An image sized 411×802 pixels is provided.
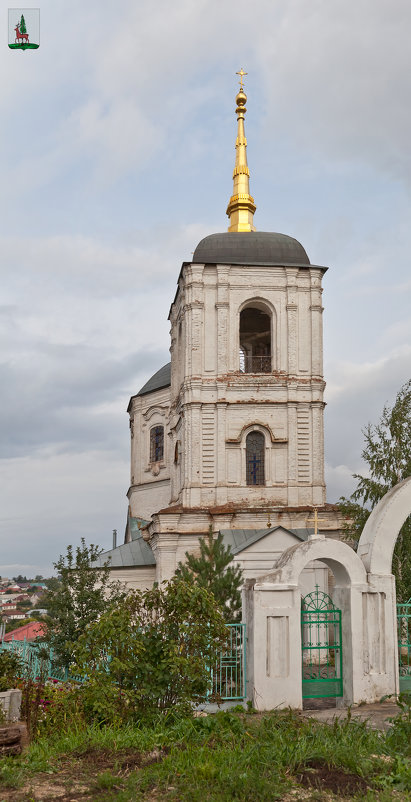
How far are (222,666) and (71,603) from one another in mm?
5887

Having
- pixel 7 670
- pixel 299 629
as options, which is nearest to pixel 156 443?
pixel 299 629

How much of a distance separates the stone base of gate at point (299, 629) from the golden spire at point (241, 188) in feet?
82.5

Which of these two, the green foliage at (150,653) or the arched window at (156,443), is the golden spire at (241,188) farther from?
the green foliage at (150,653)

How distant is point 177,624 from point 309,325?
20.7 metres

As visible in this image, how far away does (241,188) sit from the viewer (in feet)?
119

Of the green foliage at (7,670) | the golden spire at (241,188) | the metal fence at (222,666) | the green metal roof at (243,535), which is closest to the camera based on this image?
the green foliage at (7,670)

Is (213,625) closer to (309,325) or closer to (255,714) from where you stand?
(255,714)

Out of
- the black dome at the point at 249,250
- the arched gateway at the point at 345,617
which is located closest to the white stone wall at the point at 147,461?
the black dome at the point at 249,250

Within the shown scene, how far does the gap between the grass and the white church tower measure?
60.2ft

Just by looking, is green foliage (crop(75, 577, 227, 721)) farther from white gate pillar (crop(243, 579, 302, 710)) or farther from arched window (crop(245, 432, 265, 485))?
arched window (crop(245, 432, 265, 485))

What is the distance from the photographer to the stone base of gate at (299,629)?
443 inches

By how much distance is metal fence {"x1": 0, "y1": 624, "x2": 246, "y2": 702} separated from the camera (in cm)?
1086

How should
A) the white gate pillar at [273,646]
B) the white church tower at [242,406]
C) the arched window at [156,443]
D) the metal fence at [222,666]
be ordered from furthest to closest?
1. the arched window at [156,443]
2. the white church tower at [242,406]
3. the white gate pillar at [273,646]
4. the metal fence at [222,666]

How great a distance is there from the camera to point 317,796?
21.1 ft
